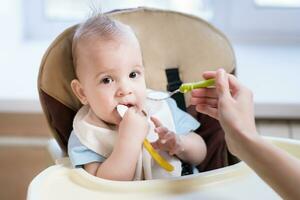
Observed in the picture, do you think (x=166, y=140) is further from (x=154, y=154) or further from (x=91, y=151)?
(x=91, y=151)

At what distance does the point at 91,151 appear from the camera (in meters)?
1.07

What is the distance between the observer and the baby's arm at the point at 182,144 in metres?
1.09

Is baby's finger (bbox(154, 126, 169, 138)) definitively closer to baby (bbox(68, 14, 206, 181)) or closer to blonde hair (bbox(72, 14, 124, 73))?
baby (bbox(68, 14, 206, 181))

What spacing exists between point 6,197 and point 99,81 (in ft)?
2.31

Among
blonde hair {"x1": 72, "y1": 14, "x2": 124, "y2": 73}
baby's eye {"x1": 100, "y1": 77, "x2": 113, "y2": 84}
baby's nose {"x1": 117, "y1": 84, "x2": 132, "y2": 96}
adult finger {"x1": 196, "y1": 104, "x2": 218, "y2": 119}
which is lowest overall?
adult finger {"x1": 196, "y1": 104, "x2": 218, "y2": 119}

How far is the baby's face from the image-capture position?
1.06m

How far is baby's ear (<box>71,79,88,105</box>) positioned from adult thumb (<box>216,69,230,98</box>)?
0.29 metres

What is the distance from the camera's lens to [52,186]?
3.31ft

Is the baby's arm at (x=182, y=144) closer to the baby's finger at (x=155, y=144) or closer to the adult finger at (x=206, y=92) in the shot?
the baby's finger at (x=155, y=144)

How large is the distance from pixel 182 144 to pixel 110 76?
7.8 inches

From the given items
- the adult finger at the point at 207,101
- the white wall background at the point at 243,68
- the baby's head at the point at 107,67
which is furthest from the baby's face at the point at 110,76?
the white wall background at the point at 243,68

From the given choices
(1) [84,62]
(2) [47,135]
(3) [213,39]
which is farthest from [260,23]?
(1) [84,62]

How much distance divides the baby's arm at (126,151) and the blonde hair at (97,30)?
0.15 m

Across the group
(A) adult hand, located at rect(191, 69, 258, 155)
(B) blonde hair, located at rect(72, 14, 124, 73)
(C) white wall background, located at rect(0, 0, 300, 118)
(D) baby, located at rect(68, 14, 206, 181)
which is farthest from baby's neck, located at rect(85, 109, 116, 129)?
(C) white wall background, located at rect(0, 0, 300, 118)
